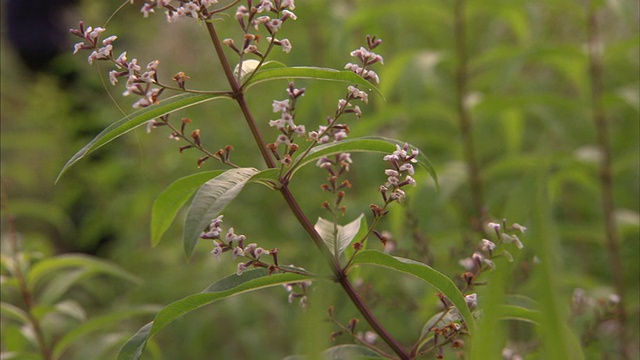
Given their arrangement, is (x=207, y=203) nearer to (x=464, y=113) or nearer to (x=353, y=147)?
(x=353, y=147)

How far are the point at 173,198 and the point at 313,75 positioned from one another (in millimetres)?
216

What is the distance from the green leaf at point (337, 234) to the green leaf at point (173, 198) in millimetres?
146

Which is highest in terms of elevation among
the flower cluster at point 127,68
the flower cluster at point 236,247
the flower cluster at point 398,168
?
the flower cluster at point 127,68

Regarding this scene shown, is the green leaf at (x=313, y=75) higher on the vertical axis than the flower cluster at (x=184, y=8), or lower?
lower

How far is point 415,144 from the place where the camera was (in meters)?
2.19

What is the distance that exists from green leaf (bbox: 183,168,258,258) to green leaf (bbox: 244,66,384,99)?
0.15 meters

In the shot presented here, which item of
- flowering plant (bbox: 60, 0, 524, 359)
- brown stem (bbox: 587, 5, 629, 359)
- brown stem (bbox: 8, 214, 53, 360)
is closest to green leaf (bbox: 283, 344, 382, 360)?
flowering plant (bbox: 60, 0, 524, 359)

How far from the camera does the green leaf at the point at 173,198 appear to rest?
828 millimetres

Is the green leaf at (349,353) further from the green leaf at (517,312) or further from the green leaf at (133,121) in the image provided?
the green leaf at (133,121)

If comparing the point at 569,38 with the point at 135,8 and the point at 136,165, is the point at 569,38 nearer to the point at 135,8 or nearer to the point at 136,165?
the point at 136,165

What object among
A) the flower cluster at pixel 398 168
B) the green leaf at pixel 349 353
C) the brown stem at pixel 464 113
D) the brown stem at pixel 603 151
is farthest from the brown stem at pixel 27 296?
the brown stem at pixel 603 151

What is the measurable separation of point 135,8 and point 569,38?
2943mm

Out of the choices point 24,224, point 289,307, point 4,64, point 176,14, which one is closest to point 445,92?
point 289,307

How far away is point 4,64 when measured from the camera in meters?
4.52
